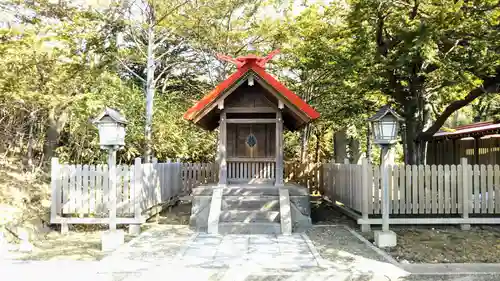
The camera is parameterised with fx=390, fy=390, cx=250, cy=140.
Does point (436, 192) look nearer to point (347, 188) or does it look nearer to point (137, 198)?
point (347, 188)

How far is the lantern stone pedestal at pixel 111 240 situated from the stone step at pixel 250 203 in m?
2.95

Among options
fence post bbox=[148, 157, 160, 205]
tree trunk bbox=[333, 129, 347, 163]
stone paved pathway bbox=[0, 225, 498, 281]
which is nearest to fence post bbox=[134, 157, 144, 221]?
stone paved pathway bbox=[0, 225, 498, 281]

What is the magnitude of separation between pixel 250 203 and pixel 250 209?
195mm

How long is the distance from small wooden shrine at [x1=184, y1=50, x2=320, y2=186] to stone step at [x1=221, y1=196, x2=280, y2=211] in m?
0.82

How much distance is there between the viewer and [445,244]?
8.02 metres

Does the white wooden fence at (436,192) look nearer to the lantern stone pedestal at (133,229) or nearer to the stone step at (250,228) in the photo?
the stone step at (250,228)

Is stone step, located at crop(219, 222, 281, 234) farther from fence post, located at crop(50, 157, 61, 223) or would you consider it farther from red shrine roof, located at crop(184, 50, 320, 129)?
fence post, located at crop(50, 157, 61, 223)

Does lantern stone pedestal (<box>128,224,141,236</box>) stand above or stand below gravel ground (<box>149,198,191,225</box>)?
above

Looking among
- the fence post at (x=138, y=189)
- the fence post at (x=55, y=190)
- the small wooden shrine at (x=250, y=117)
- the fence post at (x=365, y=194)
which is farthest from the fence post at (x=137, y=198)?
the fence post at (x=365, y=194)

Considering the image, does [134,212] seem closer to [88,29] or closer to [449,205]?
[88,29]

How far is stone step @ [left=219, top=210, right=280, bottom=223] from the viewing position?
9867mm

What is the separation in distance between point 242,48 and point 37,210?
39.2 ft

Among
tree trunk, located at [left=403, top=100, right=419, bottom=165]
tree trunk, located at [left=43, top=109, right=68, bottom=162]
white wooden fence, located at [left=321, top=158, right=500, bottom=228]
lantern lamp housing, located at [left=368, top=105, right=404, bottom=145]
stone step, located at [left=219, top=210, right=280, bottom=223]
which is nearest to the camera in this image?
lantern lamp housing, located at [left=368, top=105, right=404, bottom=145]

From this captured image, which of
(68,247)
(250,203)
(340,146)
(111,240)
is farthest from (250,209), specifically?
(340,146)
